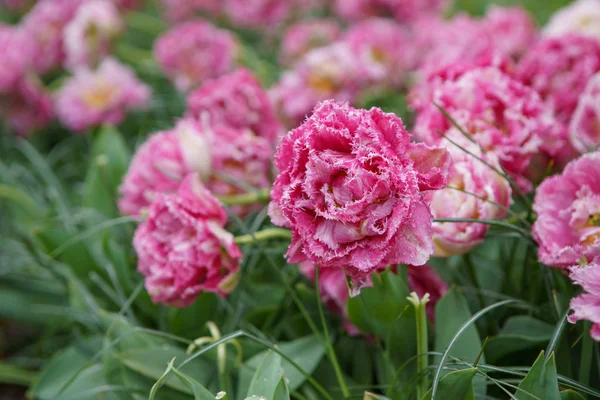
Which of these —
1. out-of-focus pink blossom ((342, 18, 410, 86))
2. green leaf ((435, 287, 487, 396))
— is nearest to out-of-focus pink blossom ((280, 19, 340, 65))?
out-of-focus pink blossom ((342, 18, 410, 86))

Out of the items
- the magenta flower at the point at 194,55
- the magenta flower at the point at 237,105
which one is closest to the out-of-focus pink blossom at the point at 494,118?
the magenta flower at the point at 237,105

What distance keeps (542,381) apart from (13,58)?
3.28 ft

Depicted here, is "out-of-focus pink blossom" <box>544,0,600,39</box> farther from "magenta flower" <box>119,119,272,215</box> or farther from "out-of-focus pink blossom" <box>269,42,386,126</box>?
"magenta flower" <box>119,119,272,215</box>

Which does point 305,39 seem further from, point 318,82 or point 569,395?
point 569,395

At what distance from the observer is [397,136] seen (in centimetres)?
39

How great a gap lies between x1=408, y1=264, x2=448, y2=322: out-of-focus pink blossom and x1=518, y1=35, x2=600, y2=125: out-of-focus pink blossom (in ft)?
0.82

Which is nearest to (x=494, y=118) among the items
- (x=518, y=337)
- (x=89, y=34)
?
(x=518, y=337)

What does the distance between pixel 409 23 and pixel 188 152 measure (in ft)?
2.32

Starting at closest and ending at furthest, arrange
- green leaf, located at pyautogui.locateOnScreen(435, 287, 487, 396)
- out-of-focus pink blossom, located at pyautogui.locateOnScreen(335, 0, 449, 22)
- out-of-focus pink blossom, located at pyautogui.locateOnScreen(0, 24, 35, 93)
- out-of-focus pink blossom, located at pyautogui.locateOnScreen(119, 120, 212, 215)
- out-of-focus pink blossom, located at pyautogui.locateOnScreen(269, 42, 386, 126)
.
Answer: green leaf, located at pyautogui.locateOnScreen(435, 287, 487, 396), out-of-focus pink blossom, located at pyautogui.locateOnScreen(119, 120, 212, 215), out-of-focus pink blossom, located at pyautogui.locateOnScreen(269, 42, 386, 126), out-of-focus pink blossom, located at pyautogui.locateOnScreen(0, 24, 35, 93), out-of-focus pink blossom, located at pyautogui.locateOnScreen(335, 0, 449, 22)

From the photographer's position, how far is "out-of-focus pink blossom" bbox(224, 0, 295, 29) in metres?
1.33

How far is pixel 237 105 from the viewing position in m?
0.74

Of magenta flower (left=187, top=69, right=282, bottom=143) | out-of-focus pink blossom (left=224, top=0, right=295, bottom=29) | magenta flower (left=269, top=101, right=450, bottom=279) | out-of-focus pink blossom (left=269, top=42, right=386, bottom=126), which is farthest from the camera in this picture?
out-of-focus pink blossom (left=224, top=0, right=295, bottom=29)

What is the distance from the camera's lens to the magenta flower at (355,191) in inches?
14.7

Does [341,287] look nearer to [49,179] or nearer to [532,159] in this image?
[532,159]
